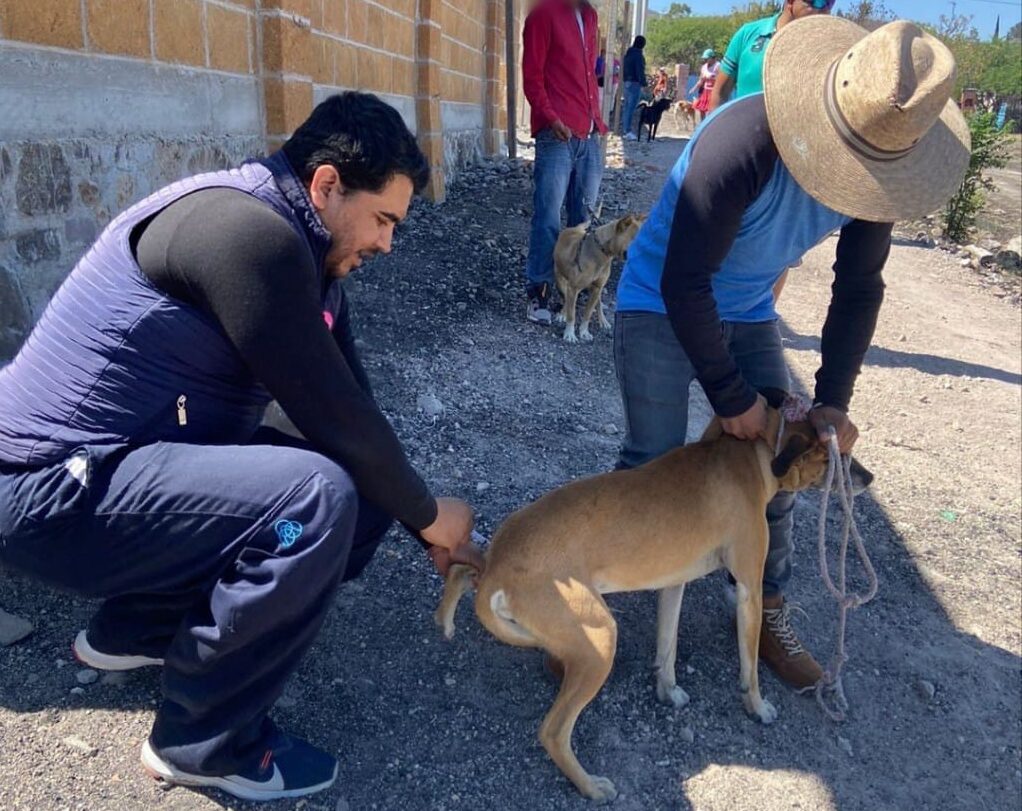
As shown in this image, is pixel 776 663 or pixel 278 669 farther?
pixel 776 663

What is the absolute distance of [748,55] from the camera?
17.6 ft

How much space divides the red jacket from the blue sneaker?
505cm

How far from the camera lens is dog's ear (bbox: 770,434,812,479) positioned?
2.73m

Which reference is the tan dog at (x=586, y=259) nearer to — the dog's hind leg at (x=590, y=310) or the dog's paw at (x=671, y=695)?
the dog's hind leg at (x=590, y=310)

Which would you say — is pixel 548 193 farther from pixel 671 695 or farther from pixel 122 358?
pixel 122 358

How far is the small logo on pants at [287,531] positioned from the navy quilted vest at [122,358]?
355mm

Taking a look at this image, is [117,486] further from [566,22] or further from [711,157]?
[566,22]

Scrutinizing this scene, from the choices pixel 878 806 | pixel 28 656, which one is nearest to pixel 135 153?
pixel 28 656

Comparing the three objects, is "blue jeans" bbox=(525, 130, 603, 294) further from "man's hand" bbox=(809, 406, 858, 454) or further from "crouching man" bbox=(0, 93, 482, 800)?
"crouching man" bbox=(0, 93, 482, 800)

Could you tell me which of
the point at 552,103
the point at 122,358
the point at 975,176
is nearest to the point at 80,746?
the point at 122,358

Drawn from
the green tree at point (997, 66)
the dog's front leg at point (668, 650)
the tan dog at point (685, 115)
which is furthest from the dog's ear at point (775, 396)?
the green tree at point (997, 66)

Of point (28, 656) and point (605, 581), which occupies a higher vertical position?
point (605, 581)

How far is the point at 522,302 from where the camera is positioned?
6.69 m

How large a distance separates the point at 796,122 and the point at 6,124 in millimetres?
2813
